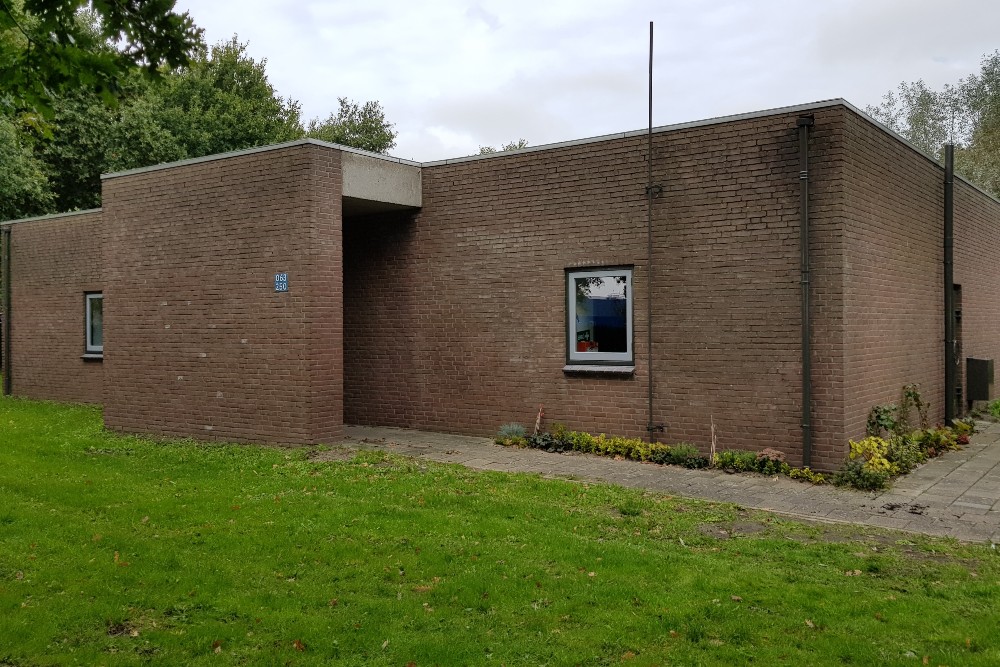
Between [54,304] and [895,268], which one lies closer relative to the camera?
[895,268]

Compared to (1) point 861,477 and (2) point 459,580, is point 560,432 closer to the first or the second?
(1) point 861,477

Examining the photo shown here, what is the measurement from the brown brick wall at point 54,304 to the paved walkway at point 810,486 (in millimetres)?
8674

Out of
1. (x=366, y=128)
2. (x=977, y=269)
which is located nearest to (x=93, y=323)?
(x=977, y=269)

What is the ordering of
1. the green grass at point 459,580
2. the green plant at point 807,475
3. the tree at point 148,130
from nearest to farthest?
the green grass at point 459,580, the green plant at point 807,475, the tree at point 148,130

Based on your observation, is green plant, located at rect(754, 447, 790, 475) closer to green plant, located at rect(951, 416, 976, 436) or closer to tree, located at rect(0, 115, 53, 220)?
green plant, located at rect(951, 416, 976, 436)

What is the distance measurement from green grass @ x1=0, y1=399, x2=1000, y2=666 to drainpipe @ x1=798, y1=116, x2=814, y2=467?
2.25 m

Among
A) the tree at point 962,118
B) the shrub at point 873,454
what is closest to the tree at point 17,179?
the shrub at point 873,454

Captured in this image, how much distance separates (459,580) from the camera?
216 inches

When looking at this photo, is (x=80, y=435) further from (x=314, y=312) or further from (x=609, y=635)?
(x=609, y=635)

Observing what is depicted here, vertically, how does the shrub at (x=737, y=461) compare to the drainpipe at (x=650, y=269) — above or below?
below

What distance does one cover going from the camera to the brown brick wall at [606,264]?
973 cm

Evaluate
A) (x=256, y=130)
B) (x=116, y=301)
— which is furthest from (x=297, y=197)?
(x=256, y=130)

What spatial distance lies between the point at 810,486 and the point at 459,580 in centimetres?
493

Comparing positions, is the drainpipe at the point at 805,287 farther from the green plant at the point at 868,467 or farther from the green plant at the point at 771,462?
the green plant at the point at 868,467
